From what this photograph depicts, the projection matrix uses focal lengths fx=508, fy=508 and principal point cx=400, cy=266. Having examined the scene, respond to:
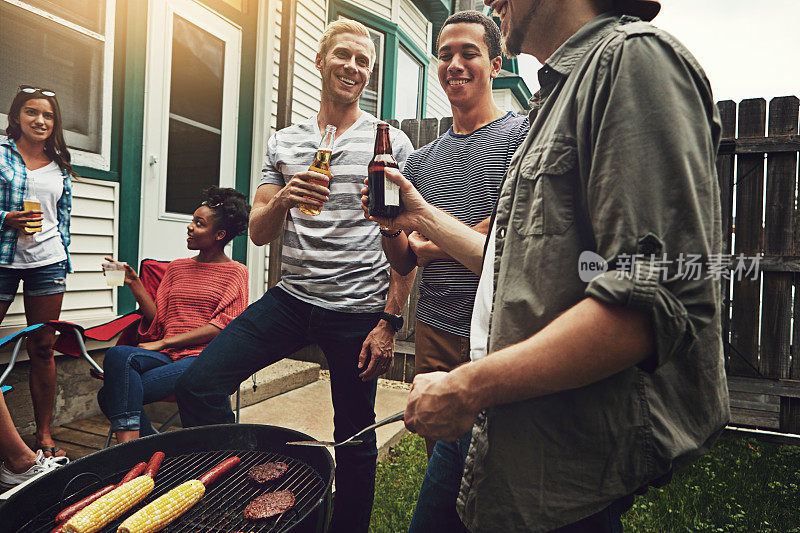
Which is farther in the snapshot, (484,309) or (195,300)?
(195,300)

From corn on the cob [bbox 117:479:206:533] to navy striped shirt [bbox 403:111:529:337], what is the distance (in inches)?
48.4

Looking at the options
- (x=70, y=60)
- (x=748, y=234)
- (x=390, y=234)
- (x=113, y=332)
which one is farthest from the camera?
(x=748, y=234)

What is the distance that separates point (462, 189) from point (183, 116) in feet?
12.3

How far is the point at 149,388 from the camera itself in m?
3.08

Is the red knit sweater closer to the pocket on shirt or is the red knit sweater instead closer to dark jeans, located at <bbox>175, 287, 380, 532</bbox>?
dark jeans, located at <bbox>175, 287, 380, 532</bbox>

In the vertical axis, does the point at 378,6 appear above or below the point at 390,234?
above

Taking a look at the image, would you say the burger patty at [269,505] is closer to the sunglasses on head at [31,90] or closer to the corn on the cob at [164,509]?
the corn on the cob at [164,509]

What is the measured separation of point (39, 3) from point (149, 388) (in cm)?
298

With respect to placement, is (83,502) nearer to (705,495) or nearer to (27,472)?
(27,472)

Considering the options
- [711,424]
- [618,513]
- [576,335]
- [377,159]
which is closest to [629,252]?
[576,335]

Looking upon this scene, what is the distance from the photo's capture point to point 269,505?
1616 millimetres

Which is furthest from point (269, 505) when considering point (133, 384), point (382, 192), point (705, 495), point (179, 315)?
point (705, 495)

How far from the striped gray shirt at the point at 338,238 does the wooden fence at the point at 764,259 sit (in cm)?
376

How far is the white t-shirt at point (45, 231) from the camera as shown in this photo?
3.42 metres
